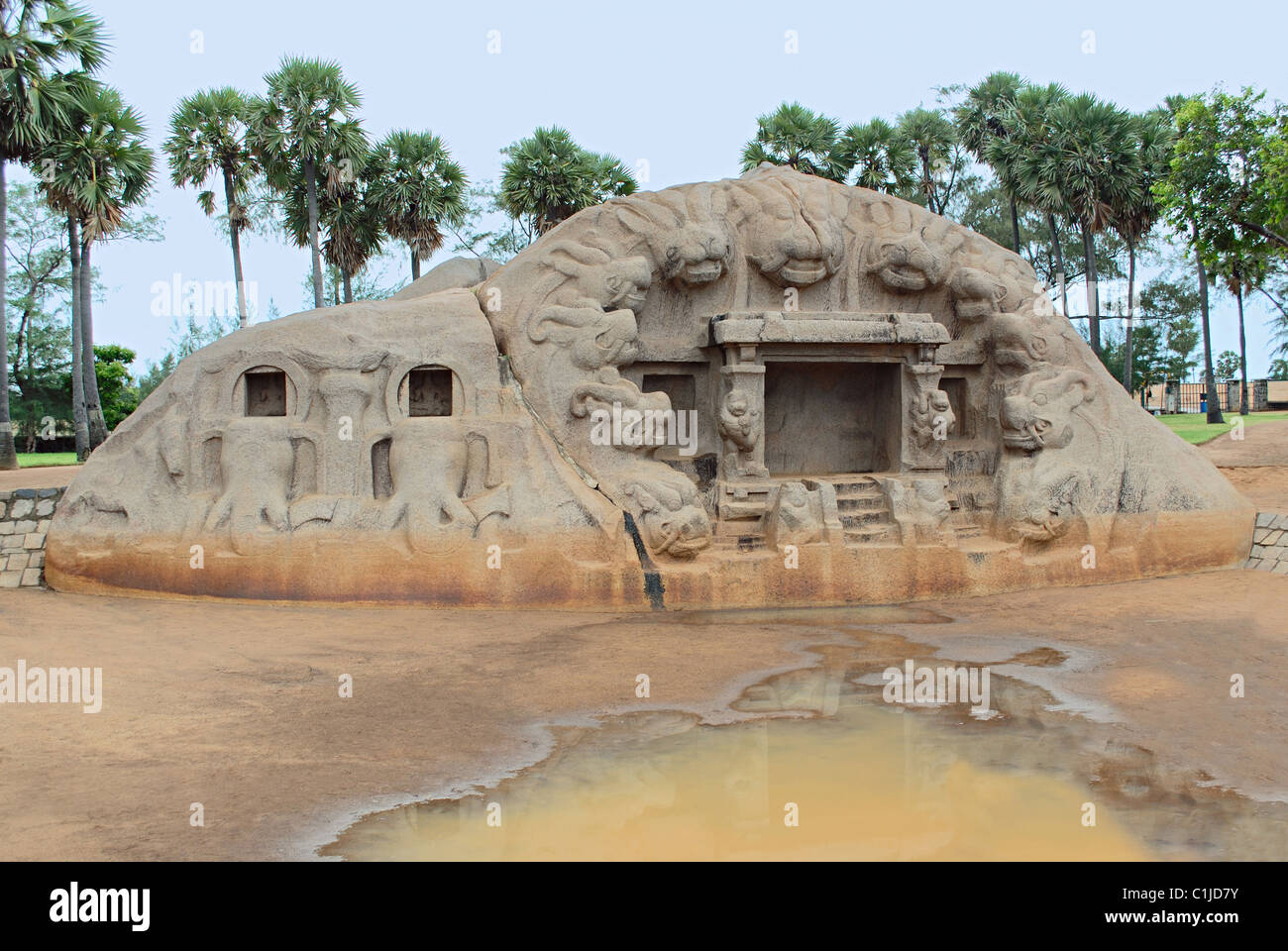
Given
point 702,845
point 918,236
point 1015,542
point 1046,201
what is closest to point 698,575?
point 1015,542

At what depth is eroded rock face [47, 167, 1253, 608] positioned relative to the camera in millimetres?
8422

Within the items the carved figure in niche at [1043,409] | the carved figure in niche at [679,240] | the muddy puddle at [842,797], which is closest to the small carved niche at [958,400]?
the carved figure in niche at [1043,409]

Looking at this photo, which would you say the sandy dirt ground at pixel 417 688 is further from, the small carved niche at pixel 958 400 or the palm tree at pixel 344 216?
the palm tree at pixel 344 216

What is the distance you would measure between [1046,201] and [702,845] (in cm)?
2383

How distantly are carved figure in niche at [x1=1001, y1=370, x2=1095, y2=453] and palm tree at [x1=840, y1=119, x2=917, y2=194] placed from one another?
55.6 feet

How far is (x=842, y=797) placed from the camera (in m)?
4.62

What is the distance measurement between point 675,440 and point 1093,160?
18757 millimetres

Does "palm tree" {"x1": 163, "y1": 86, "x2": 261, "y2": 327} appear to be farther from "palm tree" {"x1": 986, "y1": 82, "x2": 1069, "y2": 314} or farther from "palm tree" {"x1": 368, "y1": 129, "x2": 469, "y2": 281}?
"palm tree" {"x1": 986, "y1": 82, "x2": 1069, "y2": 314}

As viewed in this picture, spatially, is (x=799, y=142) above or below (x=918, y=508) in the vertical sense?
above

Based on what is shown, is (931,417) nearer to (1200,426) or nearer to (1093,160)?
(1093,160)

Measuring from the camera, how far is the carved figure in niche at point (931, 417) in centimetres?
964

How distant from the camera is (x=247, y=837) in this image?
4.14 metres

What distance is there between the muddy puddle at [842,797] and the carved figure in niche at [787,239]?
14.9ft

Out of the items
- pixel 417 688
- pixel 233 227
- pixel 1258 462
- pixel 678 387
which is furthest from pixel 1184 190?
pixel 233 227
